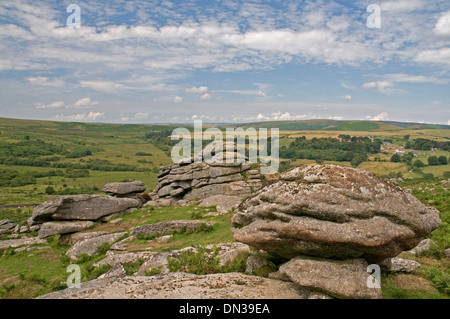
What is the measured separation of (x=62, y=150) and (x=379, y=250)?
21085cm

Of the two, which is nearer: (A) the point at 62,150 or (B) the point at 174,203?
(B) the point at 174,203

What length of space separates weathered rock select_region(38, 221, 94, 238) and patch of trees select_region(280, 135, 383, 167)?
10176 centimetres

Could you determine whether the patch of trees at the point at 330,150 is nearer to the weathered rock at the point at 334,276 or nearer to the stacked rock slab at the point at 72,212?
the stacked rock slab at the point at 72,212

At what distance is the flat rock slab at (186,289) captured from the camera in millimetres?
10031

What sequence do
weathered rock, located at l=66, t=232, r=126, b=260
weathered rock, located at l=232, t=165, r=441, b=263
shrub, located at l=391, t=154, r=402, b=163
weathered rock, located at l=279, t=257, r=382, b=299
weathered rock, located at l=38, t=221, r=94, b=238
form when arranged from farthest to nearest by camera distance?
shrub, located at l=391, t=154, r=402, b=163
weathered rock, located at l=38, t=221, r=94, b=238
weathered rock, located at l=66, t=232, r=126, b=260
weathered rock, located at l=232, t=165, r=441, b=263
weathered rock, located at l=279, t=257, r=382, b=299

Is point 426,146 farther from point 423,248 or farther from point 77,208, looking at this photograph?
point 77,208

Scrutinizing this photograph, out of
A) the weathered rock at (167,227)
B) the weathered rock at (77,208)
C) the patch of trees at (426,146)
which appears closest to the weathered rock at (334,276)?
the weathered rock at (167,227)

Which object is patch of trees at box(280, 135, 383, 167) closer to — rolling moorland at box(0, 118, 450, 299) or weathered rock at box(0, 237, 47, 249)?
rolling moorland at box(0, 118, 450, 299)

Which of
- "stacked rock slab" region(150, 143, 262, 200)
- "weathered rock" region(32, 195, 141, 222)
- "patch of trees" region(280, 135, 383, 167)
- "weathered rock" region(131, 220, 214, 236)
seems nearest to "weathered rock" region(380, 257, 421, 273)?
"weathered rock" region(131, 220, 214, 236)

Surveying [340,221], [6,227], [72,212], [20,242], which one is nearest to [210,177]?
[72,212]

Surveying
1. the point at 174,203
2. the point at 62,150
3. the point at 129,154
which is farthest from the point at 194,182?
the point at 62,150

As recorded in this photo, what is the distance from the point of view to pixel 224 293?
10.3 m

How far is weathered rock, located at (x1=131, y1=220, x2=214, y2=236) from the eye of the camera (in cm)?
2405
